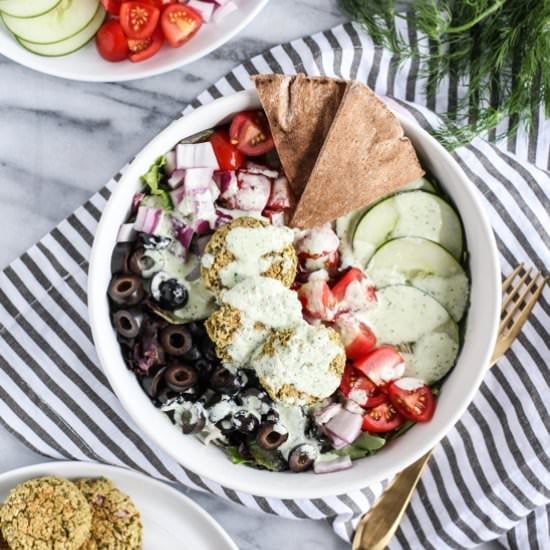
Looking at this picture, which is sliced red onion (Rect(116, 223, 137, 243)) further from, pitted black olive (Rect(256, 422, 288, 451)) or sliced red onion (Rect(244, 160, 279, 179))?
pitted black olive (Rect(256, 422, 288, 451))

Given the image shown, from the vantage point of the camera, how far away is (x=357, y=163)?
2.54 metres

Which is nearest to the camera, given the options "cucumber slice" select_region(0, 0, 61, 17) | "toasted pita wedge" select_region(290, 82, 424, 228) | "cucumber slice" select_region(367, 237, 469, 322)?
"toasted pita wedge" select_region(290, 82, 424, 228)

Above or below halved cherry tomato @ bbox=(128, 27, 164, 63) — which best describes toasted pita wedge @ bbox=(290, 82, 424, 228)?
below

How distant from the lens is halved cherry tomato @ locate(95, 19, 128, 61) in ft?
9.41

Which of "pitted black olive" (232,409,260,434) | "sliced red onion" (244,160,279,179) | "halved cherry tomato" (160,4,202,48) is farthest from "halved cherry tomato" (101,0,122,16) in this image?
"pitted black olive" (232,409,260,434)

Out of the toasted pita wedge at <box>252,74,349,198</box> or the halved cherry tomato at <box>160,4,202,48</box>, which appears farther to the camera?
the halved cherry tomato at <box>160,4,202,48</box>

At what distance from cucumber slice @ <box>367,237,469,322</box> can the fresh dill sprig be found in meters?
0.43

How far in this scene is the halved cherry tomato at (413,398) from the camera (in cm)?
258

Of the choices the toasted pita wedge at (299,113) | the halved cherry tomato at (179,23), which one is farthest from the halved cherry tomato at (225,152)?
the halved cherry tomato at (179,23)

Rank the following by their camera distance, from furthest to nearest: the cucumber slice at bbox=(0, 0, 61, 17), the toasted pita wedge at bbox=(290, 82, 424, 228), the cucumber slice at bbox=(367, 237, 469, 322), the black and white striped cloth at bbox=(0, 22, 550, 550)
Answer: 1. the black and white striped cloth at bbox=(0, 22, 550, 550)
2. the cucumber slice at bbox=(0, 0, 61, 17)
3. the cucumber slice at bbox=(367, 237, 469, 322)
4. the toasted pita wedge at bbox=(290, 82, 424, 228)

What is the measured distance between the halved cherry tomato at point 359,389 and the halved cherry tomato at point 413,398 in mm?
39

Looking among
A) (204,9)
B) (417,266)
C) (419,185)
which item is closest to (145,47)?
(204,9)

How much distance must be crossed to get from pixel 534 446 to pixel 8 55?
1.98 metres

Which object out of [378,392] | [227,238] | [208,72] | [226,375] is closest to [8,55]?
[208,72]
